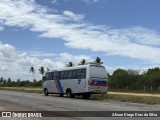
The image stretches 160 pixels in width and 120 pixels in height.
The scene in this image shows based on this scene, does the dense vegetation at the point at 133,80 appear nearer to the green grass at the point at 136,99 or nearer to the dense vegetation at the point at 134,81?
the dense vegetation at the point at 134,81

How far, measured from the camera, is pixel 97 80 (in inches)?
1455

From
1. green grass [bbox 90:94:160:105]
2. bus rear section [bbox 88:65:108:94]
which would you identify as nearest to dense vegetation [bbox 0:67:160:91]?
green grass [bbox 90:94:160:105]

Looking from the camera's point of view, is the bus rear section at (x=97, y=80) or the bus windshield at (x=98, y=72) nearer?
the bus rear section at (x=97, y=80)

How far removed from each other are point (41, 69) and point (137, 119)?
132801mm

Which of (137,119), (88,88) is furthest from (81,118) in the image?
(88,88)

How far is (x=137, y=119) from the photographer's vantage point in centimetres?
1566

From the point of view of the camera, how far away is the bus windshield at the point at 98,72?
36656mm

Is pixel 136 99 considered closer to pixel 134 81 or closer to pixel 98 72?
pixel 98 72

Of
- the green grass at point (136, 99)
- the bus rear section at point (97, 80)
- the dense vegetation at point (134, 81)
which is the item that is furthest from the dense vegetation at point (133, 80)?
the bus rear section at point (97, 80)

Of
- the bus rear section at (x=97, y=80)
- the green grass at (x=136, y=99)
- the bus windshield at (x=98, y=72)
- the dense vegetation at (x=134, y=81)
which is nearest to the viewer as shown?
the green grass at (x=136, y=99)

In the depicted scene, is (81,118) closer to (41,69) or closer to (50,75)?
(50,75)

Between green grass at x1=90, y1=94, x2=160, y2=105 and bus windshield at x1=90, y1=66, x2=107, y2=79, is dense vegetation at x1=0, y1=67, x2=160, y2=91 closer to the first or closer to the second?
green grass at x1=90, y1=94, x2=160, y2=105

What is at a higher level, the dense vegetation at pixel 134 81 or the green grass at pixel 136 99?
the dense vegetation at pixel 134 81

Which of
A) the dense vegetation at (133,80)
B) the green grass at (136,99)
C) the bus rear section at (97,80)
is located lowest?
the green grass at (136,99)
